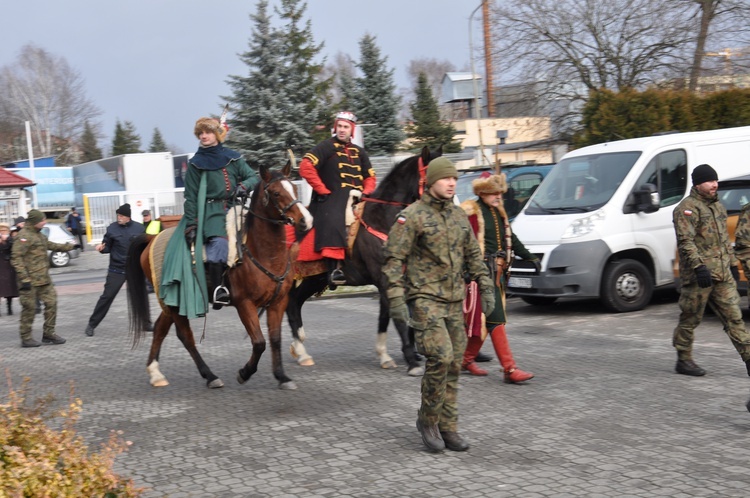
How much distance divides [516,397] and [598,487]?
98.5 inches

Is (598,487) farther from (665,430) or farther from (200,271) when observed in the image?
(200,271)

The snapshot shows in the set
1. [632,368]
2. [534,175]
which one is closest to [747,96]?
[534,175]

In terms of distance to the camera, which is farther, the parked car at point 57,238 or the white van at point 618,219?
the parked car at point 57,238

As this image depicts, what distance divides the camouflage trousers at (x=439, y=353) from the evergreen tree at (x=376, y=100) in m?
39.0

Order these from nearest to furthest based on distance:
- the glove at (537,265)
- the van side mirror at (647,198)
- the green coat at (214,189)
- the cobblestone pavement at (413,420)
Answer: the cobblestone pavement at (413,420), the green coat at (214,189), the glove at (537,265), the van side mirror at (647,198)

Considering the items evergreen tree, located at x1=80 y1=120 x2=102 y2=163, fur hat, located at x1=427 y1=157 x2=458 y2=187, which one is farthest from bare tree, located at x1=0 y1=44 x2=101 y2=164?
fur hat, located at x1=427 y1=157 x2=458 y2=187

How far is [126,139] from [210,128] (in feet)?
255

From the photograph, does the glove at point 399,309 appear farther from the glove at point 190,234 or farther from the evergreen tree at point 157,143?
the evergreen tree at point 157,143

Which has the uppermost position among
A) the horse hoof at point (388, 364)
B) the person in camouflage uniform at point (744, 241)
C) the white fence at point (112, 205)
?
the white fence at point (112, 205)

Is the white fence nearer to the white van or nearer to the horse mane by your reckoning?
the white van

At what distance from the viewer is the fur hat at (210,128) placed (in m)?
8.62

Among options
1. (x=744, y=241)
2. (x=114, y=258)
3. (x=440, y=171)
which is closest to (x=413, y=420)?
(x=440, y=171)

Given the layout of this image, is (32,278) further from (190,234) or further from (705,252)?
(705,252)

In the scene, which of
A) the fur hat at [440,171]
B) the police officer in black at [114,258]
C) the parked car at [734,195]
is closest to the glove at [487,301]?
the fur hat at [440,171]
